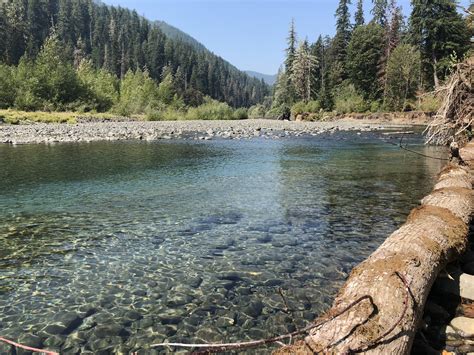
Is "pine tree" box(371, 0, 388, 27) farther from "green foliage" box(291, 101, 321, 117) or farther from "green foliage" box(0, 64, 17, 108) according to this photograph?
"green foliage" box(0, 64, 17, 108)

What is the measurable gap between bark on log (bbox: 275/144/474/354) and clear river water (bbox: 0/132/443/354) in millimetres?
1284

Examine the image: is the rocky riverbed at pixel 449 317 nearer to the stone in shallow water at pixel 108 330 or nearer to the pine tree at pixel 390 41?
the stone in shallow water at pixel 108 330

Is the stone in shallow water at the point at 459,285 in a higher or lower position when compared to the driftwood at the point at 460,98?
lower

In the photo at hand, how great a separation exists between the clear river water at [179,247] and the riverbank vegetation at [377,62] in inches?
1397

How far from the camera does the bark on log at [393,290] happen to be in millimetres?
3384

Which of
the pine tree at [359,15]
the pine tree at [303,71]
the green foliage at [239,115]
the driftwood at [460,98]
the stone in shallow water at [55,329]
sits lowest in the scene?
the stone in shallow water at [55,329]

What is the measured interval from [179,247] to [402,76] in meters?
65.4

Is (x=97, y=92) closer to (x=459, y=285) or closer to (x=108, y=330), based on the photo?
(x=108, y=330)

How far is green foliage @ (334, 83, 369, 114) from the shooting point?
225 ft

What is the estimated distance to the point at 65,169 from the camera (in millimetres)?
17719

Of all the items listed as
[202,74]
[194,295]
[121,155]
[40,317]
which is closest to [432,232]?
[194,295]

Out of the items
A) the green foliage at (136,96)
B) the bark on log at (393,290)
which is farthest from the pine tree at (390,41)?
the bark on log at (393,290)

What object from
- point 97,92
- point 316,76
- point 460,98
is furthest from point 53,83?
point 460,98

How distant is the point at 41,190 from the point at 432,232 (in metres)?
12.4
